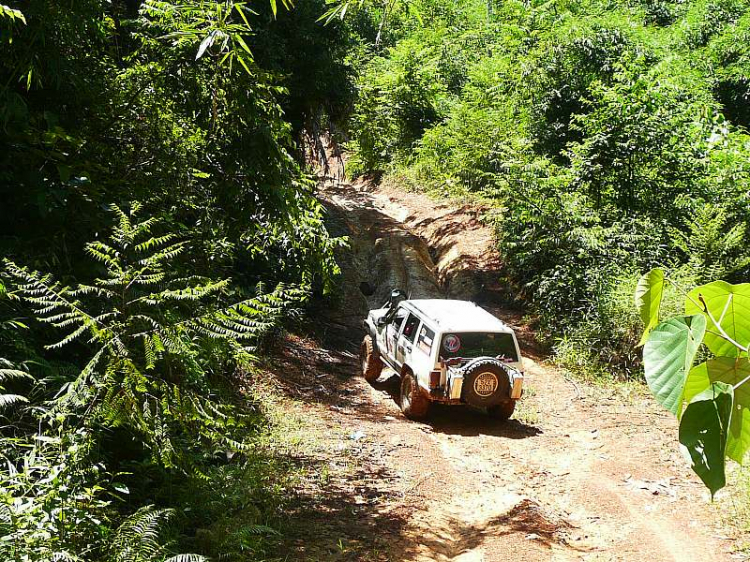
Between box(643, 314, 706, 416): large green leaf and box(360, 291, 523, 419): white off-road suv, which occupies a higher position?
box(643, 314, 706, 416): large green leaf

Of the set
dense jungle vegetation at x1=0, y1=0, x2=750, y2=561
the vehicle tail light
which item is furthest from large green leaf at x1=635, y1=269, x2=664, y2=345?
the vehicle tail light

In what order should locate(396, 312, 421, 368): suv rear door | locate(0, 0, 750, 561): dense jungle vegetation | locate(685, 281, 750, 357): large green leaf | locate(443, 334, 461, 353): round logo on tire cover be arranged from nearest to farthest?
locate(685, 281, 750, 357): large green leaf → locate(0, 0, 750, 561): dense jungle vegetation → locate(443, 334, 461, 353): round logo on tire cover → locate(396, 312, 421, 368): suv rear door

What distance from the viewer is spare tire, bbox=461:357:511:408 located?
9367 millimetres

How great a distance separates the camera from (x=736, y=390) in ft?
3.20

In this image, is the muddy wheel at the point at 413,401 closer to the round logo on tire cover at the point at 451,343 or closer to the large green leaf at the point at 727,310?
the round logo on tire cover at the point at 451,343

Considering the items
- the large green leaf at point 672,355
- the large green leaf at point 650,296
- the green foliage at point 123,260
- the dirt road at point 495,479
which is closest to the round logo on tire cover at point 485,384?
the dirt road at point 495,479

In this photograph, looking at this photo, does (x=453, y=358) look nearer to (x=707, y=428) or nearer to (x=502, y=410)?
(x=502, y=410)

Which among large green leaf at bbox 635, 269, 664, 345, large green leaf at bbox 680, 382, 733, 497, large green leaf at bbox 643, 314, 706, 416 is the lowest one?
large green leaf at bbox 680, 382, 733, 497

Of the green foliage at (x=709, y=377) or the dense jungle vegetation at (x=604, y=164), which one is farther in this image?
the dense jungle vegetation at (x=604, y=164)

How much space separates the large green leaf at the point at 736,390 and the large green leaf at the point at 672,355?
7 centimetres

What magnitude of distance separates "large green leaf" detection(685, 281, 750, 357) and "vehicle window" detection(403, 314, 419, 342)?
30.8ft

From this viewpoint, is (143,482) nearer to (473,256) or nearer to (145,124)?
(145,124)

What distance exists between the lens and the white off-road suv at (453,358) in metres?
9.42

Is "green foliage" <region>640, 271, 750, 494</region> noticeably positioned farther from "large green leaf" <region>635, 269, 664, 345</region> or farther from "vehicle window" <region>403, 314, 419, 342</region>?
"vehicle window" <region>403, 314, 419, 342</region>
